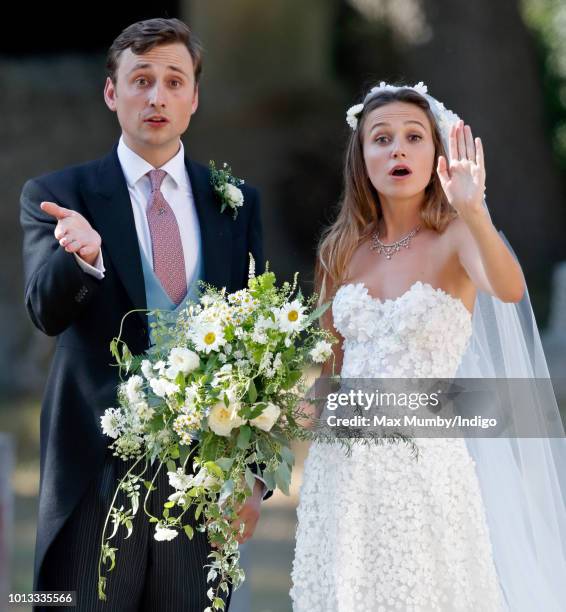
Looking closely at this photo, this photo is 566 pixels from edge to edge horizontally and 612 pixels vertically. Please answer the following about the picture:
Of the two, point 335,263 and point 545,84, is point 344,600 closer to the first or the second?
point 335,263

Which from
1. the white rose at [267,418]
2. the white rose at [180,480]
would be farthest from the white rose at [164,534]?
the white rose at [267,418]

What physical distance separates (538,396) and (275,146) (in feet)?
39.4

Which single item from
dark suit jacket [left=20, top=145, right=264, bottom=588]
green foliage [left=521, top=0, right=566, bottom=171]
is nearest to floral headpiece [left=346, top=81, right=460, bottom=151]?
dark suit jacket [left=20, top=145, right=264, bottom=588]

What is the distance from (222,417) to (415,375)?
0.80m

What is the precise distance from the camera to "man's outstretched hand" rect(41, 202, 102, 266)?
3.12 metres

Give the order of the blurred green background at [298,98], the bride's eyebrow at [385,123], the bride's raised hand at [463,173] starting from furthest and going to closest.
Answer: the blurred green background at [298,98] < the bride's eyebrow at [385,123] < the bride's raised hand at [463,173]

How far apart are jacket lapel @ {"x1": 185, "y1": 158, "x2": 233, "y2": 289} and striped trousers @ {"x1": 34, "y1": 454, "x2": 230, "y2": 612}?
0.65 meters

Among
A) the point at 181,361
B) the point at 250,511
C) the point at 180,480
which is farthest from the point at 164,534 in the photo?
the point at 181,361

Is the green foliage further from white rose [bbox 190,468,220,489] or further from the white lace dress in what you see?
white rose [bbox 190,468,220,489]

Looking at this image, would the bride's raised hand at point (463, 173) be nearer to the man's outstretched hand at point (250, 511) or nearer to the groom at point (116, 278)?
the groom at point (116, 278)

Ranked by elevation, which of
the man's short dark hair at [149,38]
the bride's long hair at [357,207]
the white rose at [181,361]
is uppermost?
the man's short dark hair at [149,38]

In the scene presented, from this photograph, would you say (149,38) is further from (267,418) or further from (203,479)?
(203,479)

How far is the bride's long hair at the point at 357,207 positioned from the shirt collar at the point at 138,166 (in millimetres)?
606

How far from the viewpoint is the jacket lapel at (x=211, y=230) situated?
3493mm
